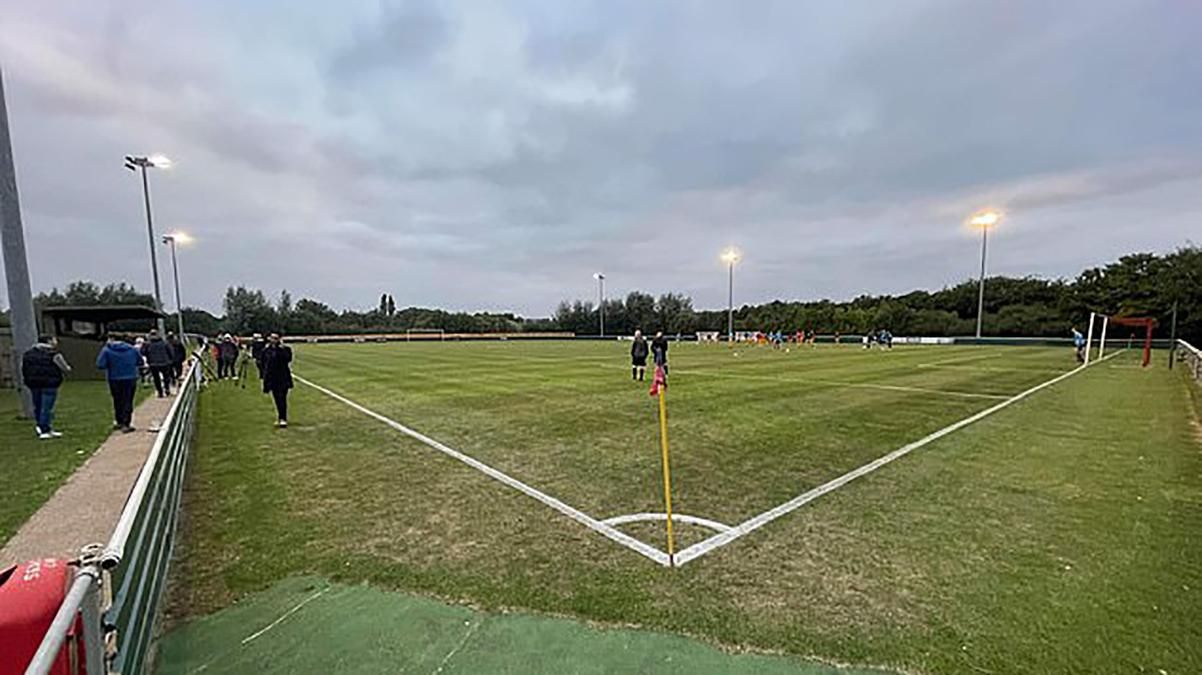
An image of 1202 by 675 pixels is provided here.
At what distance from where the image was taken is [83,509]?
20.4 ft

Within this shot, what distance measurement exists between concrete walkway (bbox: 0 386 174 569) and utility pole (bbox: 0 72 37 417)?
479 cm

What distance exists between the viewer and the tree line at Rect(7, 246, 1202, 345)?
57.1 meters

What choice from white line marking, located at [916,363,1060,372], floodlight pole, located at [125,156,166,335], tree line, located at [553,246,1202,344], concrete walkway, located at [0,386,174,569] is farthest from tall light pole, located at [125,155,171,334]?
tree line, located at [553,246,1202,344]

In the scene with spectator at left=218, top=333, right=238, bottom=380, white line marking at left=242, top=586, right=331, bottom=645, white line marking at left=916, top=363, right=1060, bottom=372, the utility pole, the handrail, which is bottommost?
white line marking at left=916, top=363, right=1060, bottom=372

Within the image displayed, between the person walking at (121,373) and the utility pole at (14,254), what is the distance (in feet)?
10.1

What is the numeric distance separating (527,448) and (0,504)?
6412mm

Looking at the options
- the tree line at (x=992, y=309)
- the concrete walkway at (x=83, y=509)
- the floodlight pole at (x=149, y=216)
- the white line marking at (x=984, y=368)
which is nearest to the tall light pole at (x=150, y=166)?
the floodlight pole at (x=149, y=216)

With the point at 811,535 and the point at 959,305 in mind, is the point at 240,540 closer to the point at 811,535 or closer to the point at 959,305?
the point at 811,535

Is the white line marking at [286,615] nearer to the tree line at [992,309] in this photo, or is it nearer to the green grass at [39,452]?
the green grass at [39,452]

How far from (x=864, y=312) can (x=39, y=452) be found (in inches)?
3290

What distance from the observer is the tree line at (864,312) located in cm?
5706

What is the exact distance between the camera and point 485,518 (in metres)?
5.91

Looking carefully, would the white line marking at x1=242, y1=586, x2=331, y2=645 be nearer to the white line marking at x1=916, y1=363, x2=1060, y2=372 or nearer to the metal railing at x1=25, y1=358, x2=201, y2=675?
the metal railing at x1=25, y1=358, x2=201, y2=675

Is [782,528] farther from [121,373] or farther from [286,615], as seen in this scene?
[121,373]
